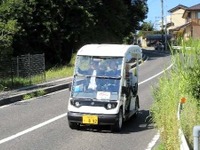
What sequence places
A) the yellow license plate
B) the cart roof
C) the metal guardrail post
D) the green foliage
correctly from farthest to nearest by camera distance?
the green foliage
the cart roof
the yellow license plate
the metal guardrail post

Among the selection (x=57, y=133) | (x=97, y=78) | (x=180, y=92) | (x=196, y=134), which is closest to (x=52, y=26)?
(x=97, y=78)

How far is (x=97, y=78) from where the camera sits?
1135cm

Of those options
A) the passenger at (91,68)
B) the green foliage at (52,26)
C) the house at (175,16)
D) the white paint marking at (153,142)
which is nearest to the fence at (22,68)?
the green foliage at (52,26)

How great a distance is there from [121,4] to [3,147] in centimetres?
3751

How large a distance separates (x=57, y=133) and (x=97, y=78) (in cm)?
176

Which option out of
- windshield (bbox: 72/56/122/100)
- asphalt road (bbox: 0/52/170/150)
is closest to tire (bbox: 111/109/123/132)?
asphalt road (bbox: 0/52/170/150)

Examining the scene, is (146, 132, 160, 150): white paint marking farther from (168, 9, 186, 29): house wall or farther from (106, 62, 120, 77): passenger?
(168, 9, 186, 29): house wall

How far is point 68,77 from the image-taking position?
26406mm

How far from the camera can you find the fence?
21.5 meters

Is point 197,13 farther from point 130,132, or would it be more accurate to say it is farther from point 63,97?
point 130,132

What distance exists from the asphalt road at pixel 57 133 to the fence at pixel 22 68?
6.71 m

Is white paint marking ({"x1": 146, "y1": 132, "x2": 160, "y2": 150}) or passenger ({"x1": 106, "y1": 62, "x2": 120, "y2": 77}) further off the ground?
passenger ({"x1": 106, "y1": 62, "x2": 120, "y2": 77})

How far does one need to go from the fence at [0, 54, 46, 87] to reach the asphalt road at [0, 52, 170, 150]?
671cm

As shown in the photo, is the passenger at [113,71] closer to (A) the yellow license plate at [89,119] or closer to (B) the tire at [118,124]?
(B) the tire at [118,124]
